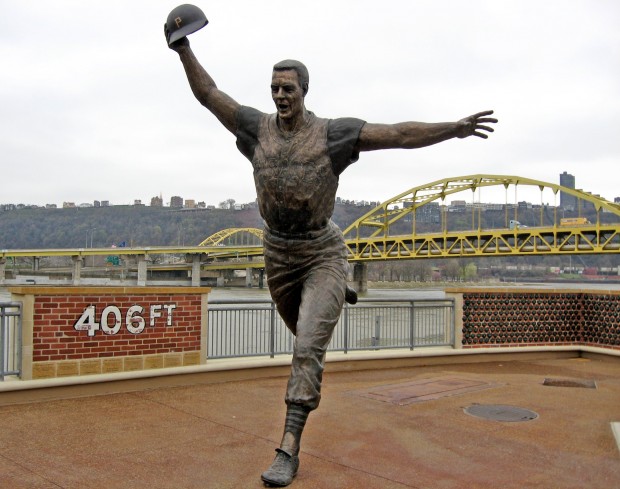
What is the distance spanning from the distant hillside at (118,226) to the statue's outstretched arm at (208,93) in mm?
119250

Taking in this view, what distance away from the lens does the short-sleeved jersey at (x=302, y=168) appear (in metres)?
4.08

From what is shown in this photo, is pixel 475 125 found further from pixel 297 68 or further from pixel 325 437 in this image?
pixel 325 437

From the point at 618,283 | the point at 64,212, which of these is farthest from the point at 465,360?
the point at 64,212

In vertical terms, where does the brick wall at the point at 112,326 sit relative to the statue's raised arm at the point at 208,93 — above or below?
below

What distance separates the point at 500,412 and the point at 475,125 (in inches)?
140

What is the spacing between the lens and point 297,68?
4.08 m

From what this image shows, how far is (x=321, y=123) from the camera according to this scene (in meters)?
4.22

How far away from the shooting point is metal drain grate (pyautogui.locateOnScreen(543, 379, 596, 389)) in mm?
8320

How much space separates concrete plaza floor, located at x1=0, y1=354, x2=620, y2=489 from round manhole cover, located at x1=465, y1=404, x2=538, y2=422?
12 centimetres

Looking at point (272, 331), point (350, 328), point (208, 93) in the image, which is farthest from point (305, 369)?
point (350, 328)

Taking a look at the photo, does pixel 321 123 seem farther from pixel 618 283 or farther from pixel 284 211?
pixel 618 283

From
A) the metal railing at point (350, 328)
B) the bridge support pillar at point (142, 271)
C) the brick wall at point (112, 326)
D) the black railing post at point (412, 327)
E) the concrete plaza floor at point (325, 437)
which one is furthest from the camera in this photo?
the bridge support pillar at point (142, 271)

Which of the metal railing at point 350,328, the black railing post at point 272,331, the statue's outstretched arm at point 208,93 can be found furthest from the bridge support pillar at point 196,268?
the statue's outstretched arm at point 208,93

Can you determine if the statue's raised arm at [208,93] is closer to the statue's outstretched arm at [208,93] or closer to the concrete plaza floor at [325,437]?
the statue's outstretched arm at [208,93]
